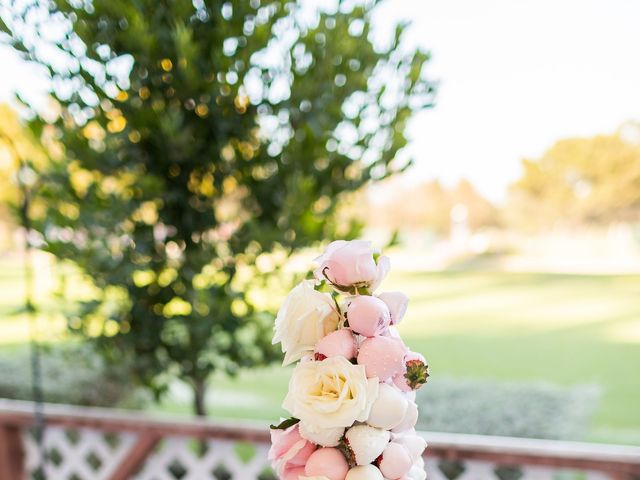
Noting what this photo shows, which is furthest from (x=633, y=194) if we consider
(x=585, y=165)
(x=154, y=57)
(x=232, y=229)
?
(x=154, y=57)

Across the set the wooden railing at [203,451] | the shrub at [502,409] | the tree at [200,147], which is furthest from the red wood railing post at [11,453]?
the shrub at [502,409]

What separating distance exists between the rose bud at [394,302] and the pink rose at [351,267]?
0.02 metres

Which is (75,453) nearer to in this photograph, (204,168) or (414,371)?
(204,168)

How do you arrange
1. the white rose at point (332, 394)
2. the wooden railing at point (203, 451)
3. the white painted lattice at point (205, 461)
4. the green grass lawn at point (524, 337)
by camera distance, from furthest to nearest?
the green grass lawn at point (524, 337), the white painted lattice at point (205, 461), the wooden railing at point (203, 451), the white rose at point (332, 394)

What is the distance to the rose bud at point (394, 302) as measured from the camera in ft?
2.39

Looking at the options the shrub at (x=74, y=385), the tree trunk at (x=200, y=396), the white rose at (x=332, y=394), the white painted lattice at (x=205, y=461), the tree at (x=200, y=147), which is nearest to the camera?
the white rose at (x=332, y=394)

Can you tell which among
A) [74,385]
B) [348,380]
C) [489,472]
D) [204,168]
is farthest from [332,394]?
[74,385]

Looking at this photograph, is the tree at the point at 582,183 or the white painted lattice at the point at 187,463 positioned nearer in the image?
the white painted lattice at the point at 187,463

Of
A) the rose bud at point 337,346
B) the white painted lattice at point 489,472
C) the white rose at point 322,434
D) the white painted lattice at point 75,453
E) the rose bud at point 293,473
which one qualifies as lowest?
the white painted lattice at point 489,472

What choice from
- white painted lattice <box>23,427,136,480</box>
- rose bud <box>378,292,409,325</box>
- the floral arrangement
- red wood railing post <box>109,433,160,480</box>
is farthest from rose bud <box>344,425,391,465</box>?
white painted lattice <box>23,427,136,480</box>

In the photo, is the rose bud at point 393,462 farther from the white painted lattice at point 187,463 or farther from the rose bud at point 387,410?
the white painted lattice at point 187,463

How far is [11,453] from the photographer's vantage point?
8.00 ft

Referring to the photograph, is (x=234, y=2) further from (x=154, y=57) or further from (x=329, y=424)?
(x=329, y=424)

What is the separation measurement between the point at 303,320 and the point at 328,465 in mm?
143
